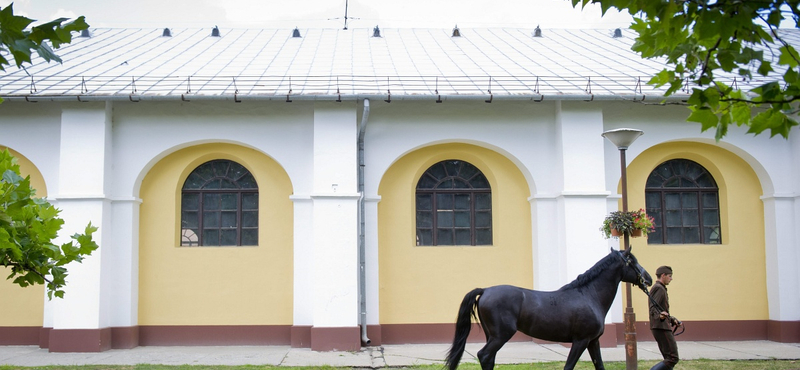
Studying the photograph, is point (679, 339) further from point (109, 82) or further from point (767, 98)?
point (109, 82)

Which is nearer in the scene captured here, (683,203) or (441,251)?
(441,251)

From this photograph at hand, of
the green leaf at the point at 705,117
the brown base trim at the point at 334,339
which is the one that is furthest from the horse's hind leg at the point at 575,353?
the brown base trim at the point at 334,339

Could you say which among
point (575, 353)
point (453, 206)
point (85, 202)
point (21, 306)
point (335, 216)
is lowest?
point (575, 353)

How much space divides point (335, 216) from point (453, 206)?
2.53m

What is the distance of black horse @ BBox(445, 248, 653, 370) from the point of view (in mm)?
8250

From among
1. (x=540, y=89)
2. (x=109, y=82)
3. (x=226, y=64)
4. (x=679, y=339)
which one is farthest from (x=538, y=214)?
(x=109, y=82)

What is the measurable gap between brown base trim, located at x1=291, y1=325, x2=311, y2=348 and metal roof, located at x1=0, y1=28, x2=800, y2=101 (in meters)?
4.14

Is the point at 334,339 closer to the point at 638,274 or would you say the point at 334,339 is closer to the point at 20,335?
the point at 638,274

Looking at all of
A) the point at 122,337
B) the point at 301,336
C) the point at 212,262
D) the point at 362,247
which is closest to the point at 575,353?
the point at 362,247

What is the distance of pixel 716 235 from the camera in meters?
13.9

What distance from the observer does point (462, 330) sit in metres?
8.18

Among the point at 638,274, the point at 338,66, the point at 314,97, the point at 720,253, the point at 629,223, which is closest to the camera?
the point at 638,274

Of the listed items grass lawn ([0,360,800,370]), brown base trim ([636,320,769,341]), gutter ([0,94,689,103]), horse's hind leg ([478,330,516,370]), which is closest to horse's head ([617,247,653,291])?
horse's hind leg ([478,330,516,370])

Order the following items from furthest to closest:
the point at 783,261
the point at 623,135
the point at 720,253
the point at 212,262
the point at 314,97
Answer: the point at 720,253
the point at 783,261
the point at 212,262
the point at 314,97
the point at 623,135
